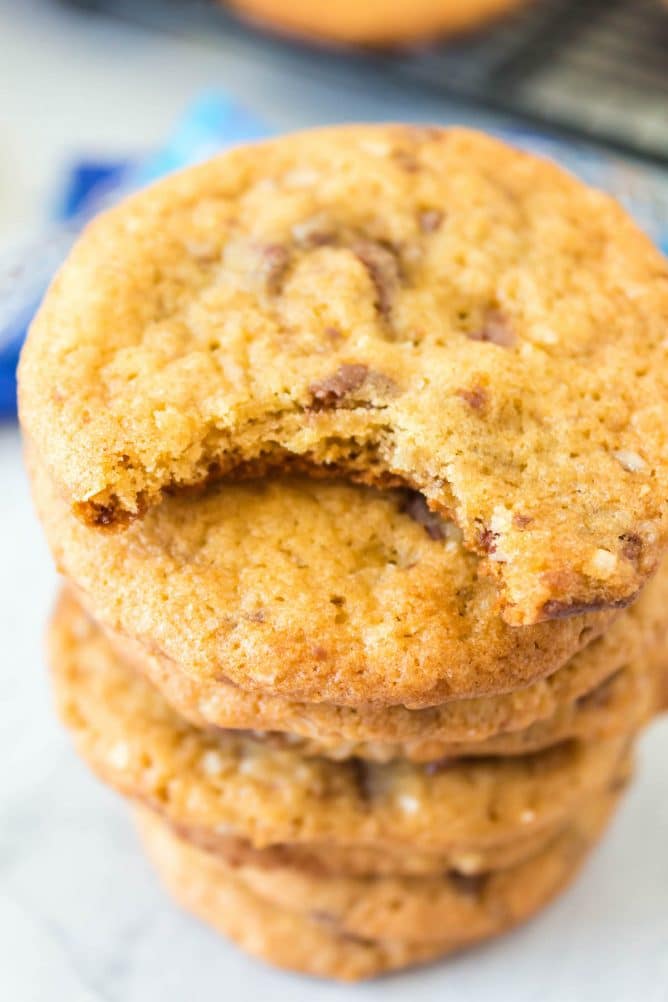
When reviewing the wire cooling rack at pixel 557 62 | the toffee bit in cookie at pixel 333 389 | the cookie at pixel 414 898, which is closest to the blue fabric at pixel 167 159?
the wire cooling rack at pixel 557 62

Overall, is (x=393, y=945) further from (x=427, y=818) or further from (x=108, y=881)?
(x=108, y=881)

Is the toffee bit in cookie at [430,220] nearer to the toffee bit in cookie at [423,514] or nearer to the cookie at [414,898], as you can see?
the toffee bit in cookie at [423,514]

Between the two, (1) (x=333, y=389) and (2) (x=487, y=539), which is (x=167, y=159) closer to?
(1) (x=333, y=389)

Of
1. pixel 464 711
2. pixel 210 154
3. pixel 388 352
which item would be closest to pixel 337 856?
pixel 464 711

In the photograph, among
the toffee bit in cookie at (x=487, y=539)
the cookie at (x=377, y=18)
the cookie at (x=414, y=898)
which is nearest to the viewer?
the toffee bit in cookie at (x=487, y=539)

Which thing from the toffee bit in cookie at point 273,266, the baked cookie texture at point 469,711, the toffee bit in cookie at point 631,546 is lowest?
the baked cookie texture at point 469,711

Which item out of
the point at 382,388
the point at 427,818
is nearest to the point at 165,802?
the point at 427,818

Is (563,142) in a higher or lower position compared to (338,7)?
lower
